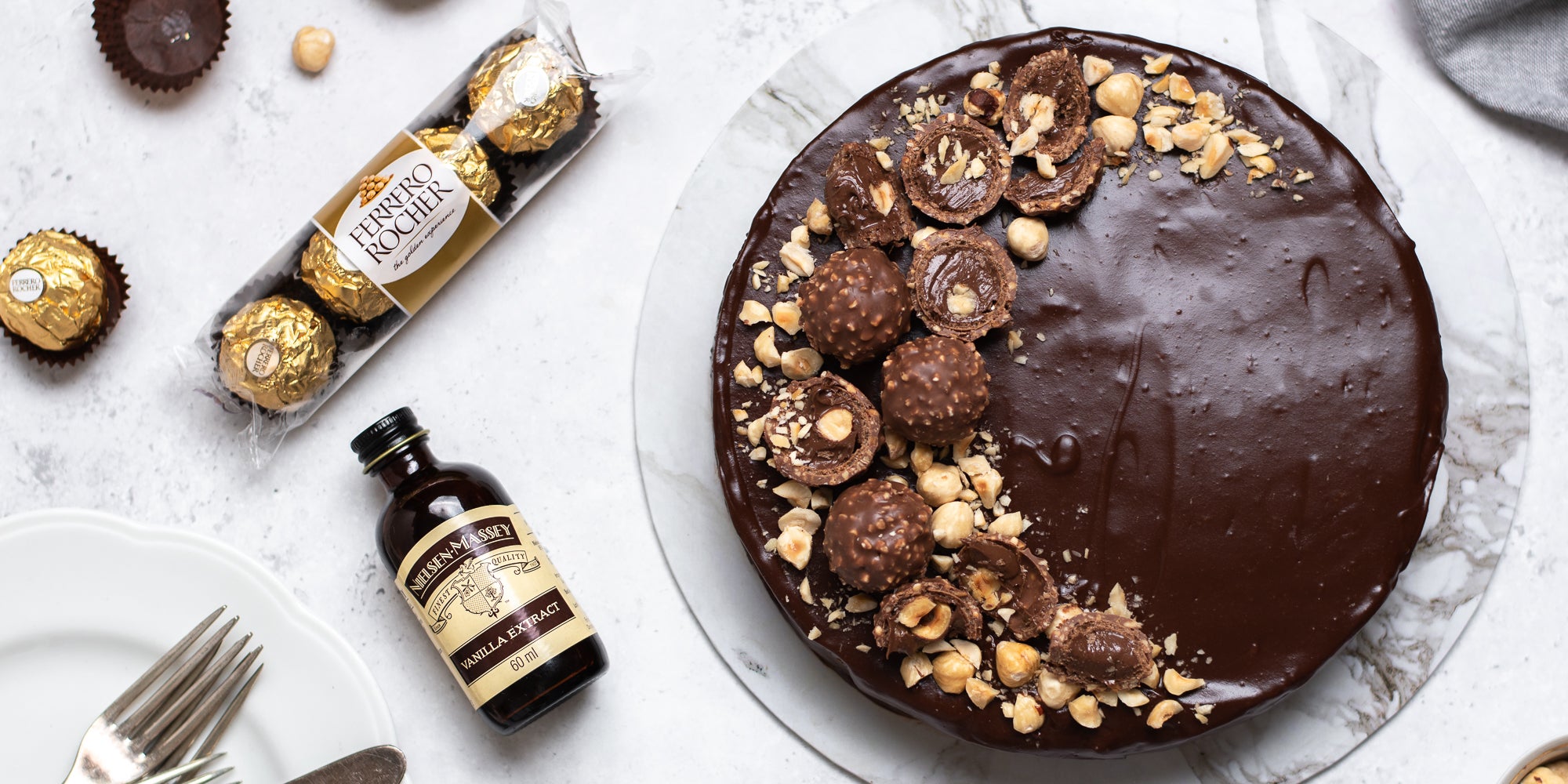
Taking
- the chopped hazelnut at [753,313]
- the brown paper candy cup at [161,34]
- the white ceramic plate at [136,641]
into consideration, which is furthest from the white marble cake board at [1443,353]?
the brown paper candy cup at [161,34]

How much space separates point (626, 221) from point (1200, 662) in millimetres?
1563

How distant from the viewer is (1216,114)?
201 cm

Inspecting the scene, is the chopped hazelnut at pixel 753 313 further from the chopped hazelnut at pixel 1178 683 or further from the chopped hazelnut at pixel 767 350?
the chopped hazelnut at pixel 1178 683

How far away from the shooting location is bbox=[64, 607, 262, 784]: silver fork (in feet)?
7.25

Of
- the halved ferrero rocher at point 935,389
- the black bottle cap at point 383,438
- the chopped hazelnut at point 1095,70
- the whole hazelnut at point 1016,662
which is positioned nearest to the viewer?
the halved ferrero rocher at point 935,389

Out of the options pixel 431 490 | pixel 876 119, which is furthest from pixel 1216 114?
pixel 431 490

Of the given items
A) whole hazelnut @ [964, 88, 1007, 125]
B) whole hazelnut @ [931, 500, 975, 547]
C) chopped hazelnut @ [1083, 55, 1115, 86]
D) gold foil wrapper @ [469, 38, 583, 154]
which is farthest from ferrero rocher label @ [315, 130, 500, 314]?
chopped hazelnut @ [1083, 55, 1115, 86]

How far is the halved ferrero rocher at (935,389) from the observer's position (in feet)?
5.87

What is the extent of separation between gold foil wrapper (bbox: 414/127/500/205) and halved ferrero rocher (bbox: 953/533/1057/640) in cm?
130

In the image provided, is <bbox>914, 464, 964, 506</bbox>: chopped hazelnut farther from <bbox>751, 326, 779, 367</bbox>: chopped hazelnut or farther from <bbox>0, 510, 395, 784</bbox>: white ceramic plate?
<bbox>0, 510, 395, 784</bbox>: white ceramic plate

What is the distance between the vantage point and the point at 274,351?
7.22ft

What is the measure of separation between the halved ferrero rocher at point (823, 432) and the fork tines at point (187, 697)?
50.6 inches

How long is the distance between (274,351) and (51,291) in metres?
0.52

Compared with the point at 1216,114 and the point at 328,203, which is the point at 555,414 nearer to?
the point at 328,203
